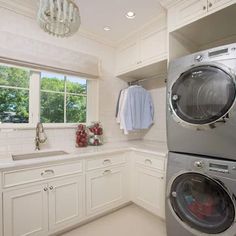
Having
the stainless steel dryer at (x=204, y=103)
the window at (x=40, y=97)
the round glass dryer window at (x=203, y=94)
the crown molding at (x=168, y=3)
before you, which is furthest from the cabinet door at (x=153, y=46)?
the window at (x=40, y=97)

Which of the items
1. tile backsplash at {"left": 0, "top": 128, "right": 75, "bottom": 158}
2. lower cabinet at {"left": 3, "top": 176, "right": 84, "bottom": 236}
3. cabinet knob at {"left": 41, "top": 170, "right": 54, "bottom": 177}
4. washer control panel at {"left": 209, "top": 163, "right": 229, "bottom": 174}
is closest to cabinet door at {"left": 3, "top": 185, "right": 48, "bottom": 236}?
lower cabinet at {"left": 3, "top": 176, "right": 84, "bottom": 236}

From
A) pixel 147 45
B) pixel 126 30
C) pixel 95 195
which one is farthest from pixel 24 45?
pixel 95 195

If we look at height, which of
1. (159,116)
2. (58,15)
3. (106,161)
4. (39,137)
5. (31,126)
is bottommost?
(106,161)

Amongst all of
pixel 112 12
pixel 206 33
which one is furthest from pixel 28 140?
pixel 206 33

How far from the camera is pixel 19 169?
1489 millimetres

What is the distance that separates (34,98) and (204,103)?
1884mm

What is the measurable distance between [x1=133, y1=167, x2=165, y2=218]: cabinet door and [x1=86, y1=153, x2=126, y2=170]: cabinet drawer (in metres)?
0.25

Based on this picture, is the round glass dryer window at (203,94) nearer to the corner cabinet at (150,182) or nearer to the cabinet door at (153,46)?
the corner cabinet at (150,182)

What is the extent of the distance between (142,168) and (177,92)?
1130 mm

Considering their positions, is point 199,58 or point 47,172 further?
point 47,172

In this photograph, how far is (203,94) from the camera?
4.25ft

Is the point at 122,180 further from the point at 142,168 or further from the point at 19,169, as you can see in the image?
the point at 19,169

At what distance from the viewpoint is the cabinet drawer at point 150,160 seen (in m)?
1.93

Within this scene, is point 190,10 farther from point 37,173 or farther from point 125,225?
point 125,225
